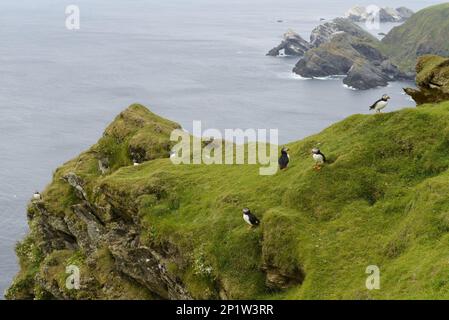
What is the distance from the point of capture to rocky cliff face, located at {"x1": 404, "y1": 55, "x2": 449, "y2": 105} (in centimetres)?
4066

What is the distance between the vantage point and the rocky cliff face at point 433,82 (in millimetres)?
40656

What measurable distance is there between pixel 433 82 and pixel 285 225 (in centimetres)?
1941

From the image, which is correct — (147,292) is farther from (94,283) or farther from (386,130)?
(386,130)

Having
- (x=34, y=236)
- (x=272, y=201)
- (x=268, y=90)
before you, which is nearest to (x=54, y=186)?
(x=34, y=236)

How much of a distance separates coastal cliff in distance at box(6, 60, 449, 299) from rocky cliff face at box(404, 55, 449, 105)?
4598 mm

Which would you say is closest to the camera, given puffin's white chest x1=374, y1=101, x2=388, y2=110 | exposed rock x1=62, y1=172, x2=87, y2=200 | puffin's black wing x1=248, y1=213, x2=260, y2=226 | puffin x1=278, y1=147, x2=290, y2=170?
puffin's black wing x1=248, y1=213, x2=260, y2=226

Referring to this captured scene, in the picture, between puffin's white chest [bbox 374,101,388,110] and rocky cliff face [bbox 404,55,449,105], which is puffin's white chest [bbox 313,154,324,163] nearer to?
puffin's white chest [bbox 374,101,388,110]

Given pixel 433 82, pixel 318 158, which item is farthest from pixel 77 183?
pixel 433 82

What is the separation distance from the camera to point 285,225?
1150 inches

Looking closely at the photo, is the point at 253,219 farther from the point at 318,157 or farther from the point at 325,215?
the point at 318,157

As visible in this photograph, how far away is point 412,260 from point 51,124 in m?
139

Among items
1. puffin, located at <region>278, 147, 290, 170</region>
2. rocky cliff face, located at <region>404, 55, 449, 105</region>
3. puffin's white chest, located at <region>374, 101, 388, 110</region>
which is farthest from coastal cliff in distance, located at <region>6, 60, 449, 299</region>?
rocky cliff face, located at <region>404, 55, 449, 105</region>

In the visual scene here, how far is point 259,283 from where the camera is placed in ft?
95.0
